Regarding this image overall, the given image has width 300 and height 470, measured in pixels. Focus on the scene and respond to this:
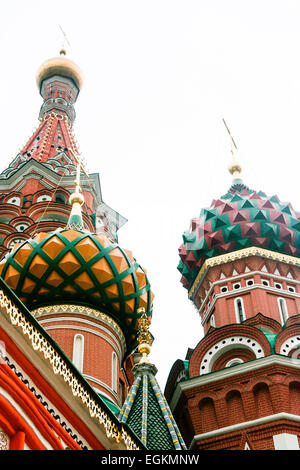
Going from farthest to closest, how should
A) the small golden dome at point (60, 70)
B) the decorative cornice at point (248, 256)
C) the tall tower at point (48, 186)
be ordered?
the small golden dome at point (60, 70), the tall tower at point (48, 186), the decorative cornice at point (248, 256)

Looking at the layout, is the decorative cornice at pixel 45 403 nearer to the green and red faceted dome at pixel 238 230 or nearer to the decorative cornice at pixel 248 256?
the decorative cornice at pixel 248 256

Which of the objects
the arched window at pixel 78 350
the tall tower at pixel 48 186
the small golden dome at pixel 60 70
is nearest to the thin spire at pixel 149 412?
the arched window at pixel 78 350

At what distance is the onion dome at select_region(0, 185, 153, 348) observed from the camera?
14695mm

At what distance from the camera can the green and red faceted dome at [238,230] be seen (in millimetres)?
18031

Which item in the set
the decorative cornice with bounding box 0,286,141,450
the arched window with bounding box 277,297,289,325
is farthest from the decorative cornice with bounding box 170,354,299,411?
the decorative cornice with bounding box 0,286,141,450

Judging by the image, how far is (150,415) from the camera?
31.3 feet

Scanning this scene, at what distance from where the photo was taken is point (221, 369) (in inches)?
585

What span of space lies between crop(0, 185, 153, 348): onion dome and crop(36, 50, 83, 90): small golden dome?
1428cm

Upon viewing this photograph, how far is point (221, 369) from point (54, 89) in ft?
52.2

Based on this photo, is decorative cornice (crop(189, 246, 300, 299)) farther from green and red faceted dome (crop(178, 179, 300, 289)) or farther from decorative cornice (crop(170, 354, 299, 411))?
decorative cornice (crop(170, 354, 299, 411))

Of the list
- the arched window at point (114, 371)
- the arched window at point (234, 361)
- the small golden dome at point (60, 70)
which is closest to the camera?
the arched window at point (114, 371)

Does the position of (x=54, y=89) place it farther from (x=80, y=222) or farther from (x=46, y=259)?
(x=46, y=259)

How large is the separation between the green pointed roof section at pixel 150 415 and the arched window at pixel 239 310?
6704mm

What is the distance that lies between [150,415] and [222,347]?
614 cm
